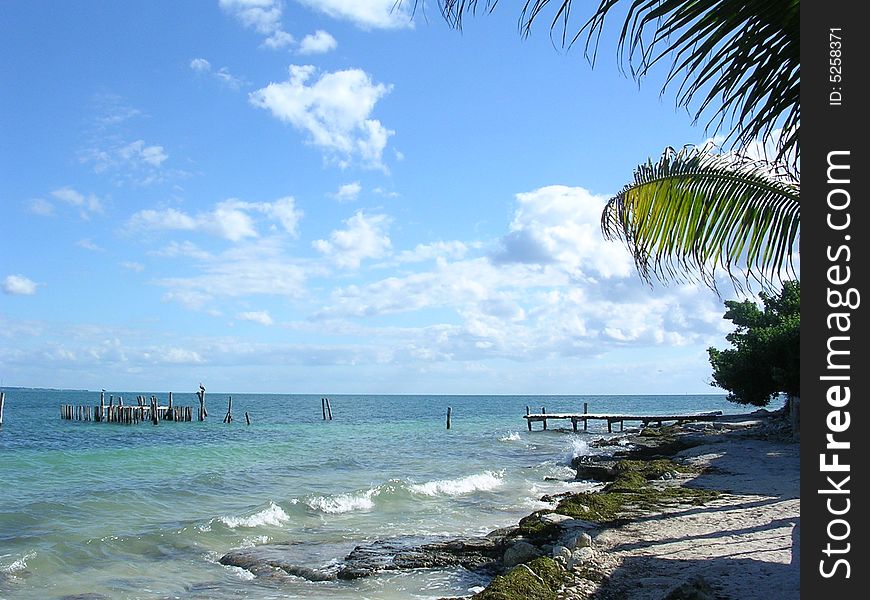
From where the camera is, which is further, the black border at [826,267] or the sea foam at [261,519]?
the sea foam at [261,519]

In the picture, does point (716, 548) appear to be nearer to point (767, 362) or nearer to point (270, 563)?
point (270, 563)

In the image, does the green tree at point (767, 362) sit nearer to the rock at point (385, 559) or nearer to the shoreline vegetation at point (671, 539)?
the shoreline vegetation at point (671, 539)

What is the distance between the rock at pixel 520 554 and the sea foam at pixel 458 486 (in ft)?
31.9

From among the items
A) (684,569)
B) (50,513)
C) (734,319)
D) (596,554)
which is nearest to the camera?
(684,569)

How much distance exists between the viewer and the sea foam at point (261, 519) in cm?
1541

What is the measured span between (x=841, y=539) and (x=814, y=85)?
1336 mm

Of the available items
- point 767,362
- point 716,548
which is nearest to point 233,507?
point 716,548

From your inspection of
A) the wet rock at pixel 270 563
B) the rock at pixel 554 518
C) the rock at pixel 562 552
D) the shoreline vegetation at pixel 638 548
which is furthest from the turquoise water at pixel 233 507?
the rock at pixel 554 518

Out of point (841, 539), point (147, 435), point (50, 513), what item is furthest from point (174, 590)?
point (147, 435)

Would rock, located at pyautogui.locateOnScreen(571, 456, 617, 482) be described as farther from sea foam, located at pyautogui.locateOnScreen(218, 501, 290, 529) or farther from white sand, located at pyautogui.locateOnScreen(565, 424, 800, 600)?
sea foam, located at pyautogui.locateOnScreen(218, 501, 290, 529)

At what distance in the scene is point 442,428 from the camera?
190 ft

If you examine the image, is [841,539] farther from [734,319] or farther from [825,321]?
[734,319]

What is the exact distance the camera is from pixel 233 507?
18531 millimetres

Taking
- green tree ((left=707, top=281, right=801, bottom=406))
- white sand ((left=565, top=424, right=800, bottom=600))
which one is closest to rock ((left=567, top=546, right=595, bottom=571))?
white sand ((left=565, top=424, right=800, bottom=600))
